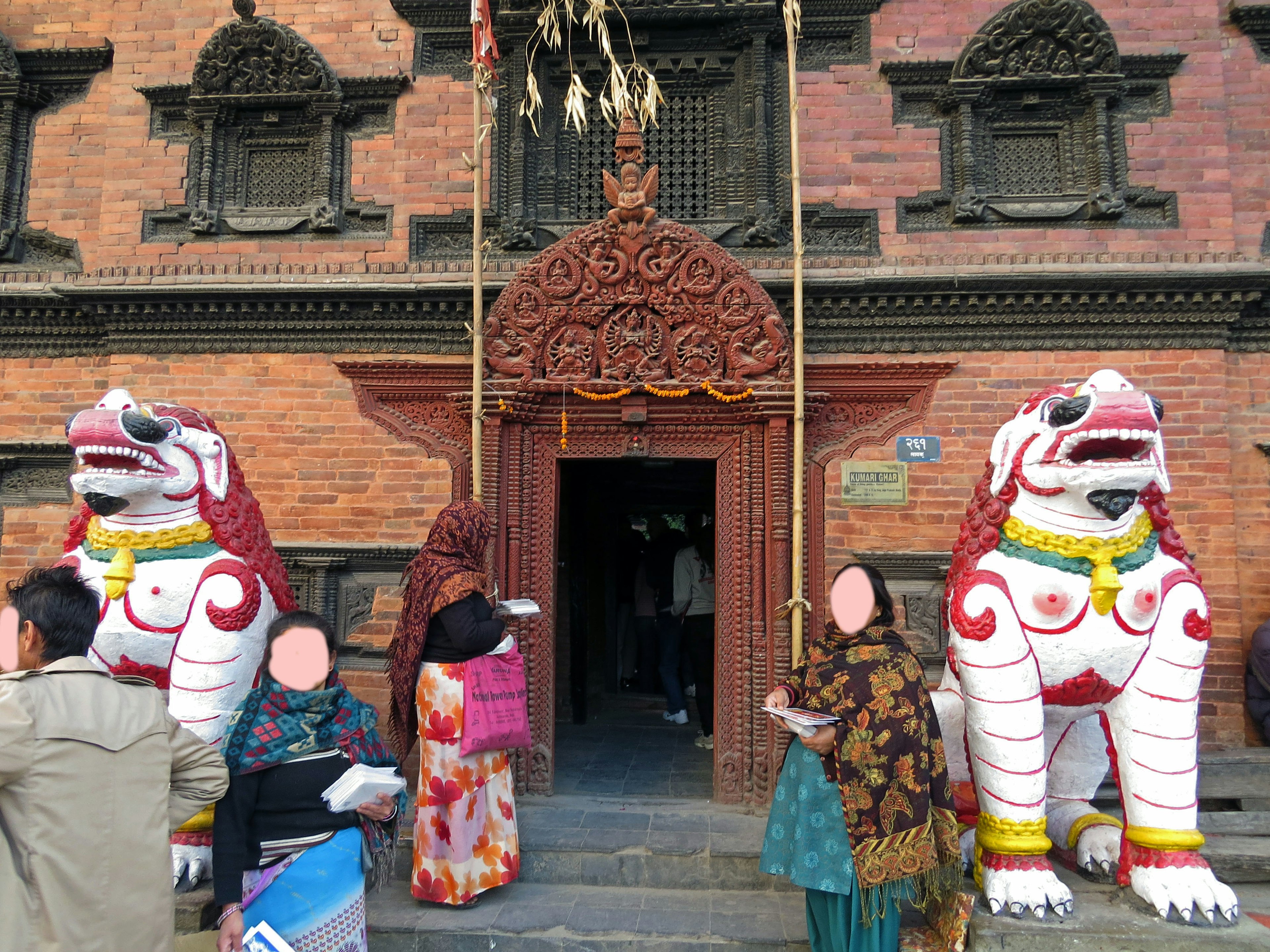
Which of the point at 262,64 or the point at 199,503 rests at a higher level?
the point at 262,64

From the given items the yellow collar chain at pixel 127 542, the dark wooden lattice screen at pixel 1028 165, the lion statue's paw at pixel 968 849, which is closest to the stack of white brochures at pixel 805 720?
the lion statue's paw at pixel 968 849

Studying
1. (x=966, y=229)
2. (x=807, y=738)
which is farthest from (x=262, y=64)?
(x=807, y=738)

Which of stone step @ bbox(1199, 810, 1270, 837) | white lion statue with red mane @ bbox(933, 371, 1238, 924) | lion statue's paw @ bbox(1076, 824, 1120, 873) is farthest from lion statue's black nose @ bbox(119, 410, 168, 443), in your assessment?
stone step @ bbox(1199, 810, 1270, 837)

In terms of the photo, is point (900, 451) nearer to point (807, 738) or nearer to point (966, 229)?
point (966, 229)

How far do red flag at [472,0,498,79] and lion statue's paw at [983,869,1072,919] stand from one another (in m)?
5.24

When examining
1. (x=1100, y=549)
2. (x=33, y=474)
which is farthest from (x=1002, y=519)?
(x=33, y=474)

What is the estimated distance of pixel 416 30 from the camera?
20.3 ft

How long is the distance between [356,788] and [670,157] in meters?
5.08

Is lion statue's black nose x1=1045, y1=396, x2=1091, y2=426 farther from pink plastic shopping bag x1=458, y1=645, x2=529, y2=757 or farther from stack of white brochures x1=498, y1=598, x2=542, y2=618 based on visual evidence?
pink plastic shopping bag x1=458, y1=645, x2=529, y2=757

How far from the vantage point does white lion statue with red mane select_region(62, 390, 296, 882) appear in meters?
3.71

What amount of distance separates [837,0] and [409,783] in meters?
6.25

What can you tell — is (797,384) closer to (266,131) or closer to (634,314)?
(634,314)

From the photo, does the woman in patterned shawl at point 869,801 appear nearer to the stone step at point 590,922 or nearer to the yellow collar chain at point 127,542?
the stone step at point 590,922

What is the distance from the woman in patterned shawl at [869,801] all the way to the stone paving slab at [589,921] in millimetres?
702
